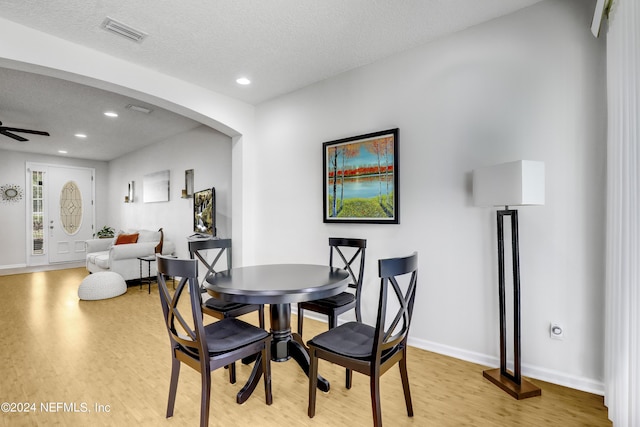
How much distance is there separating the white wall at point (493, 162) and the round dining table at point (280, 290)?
1042 mm

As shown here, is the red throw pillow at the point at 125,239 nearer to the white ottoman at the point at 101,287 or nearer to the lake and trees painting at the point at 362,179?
the white ottoman at the point at 101,287

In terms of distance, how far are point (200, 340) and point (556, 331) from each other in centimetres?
240

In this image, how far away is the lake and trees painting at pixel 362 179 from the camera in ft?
9.95

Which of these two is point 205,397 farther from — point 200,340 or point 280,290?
point 280,290

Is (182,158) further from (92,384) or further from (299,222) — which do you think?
(92,384)

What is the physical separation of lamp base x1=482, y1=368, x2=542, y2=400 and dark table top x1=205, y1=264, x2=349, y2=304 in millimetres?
1285

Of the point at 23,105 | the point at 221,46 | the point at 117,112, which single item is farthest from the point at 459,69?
the point at 23,105

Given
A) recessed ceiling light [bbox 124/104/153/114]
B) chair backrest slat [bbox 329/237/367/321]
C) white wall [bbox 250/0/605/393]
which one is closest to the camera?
white wall [bbox 250/0/605/393]

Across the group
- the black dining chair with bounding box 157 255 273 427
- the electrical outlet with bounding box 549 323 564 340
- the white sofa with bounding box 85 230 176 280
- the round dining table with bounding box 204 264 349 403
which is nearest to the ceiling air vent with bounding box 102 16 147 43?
the black dining chair with bounding box 157 255 273 427

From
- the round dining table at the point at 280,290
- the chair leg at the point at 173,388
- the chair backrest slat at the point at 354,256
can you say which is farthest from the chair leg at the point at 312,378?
the chair backrest slat at the point at 354,256

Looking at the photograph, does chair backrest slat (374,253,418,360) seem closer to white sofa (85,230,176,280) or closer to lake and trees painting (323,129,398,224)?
lake and trees painting (323,129,398,224)

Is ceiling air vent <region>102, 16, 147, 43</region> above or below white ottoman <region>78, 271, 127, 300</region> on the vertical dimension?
above

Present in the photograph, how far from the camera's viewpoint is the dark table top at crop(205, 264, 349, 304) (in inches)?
72.0

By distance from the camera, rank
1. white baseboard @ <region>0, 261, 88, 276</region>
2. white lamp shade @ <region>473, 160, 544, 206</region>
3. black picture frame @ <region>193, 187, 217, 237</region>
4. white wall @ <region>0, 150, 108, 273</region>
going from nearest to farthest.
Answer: white lamp shade @ <region>473, 160, 544, 206</region>, black picture frame @ <region>193, 187, 217, 237</region>, white baseboard @ <region>0, 261, 88, 276</region>, white wall @ <region>0, 150, 108, 273</region>
